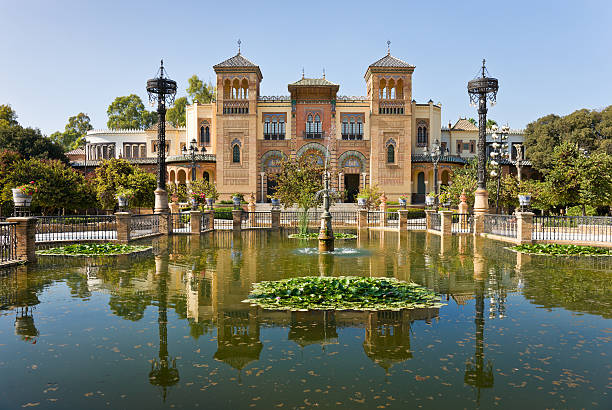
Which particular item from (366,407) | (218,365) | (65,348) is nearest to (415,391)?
(366,407)

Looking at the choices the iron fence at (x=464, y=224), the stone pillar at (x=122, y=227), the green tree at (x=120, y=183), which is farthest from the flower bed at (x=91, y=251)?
the green tree at (x=120, y=183)

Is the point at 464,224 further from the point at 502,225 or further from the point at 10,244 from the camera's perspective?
the point at 10,244

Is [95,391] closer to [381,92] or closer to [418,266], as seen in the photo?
[418,266]

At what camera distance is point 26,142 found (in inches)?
1767

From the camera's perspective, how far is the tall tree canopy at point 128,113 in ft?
249

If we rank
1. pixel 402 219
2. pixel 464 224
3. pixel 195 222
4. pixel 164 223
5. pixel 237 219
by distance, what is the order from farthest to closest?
pixel 237 219 < pixel 402 219 < pixel 464 224 < pixel 195 222 < pixel 164 223

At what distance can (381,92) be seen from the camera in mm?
51625

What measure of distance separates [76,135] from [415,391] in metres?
Answer: 89.1

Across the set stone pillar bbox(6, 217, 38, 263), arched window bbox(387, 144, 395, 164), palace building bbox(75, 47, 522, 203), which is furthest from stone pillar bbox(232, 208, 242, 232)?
arched window bbox(387, 144, 395, 164)

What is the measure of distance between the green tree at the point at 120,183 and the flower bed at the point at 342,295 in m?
28.5

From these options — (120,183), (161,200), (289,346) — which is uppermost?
(120,183)

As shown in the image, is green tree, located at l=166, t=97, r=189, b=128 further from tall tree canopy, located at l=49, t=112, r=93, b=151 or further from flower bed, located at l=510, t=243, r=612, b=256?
flower bed, located at l=510, t=243, r=612, b=256

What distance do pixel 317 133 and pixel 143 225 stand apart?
32260 mm

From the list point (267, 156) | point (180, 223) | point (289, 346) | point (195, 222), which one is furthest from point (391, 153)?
point (289, 346)
